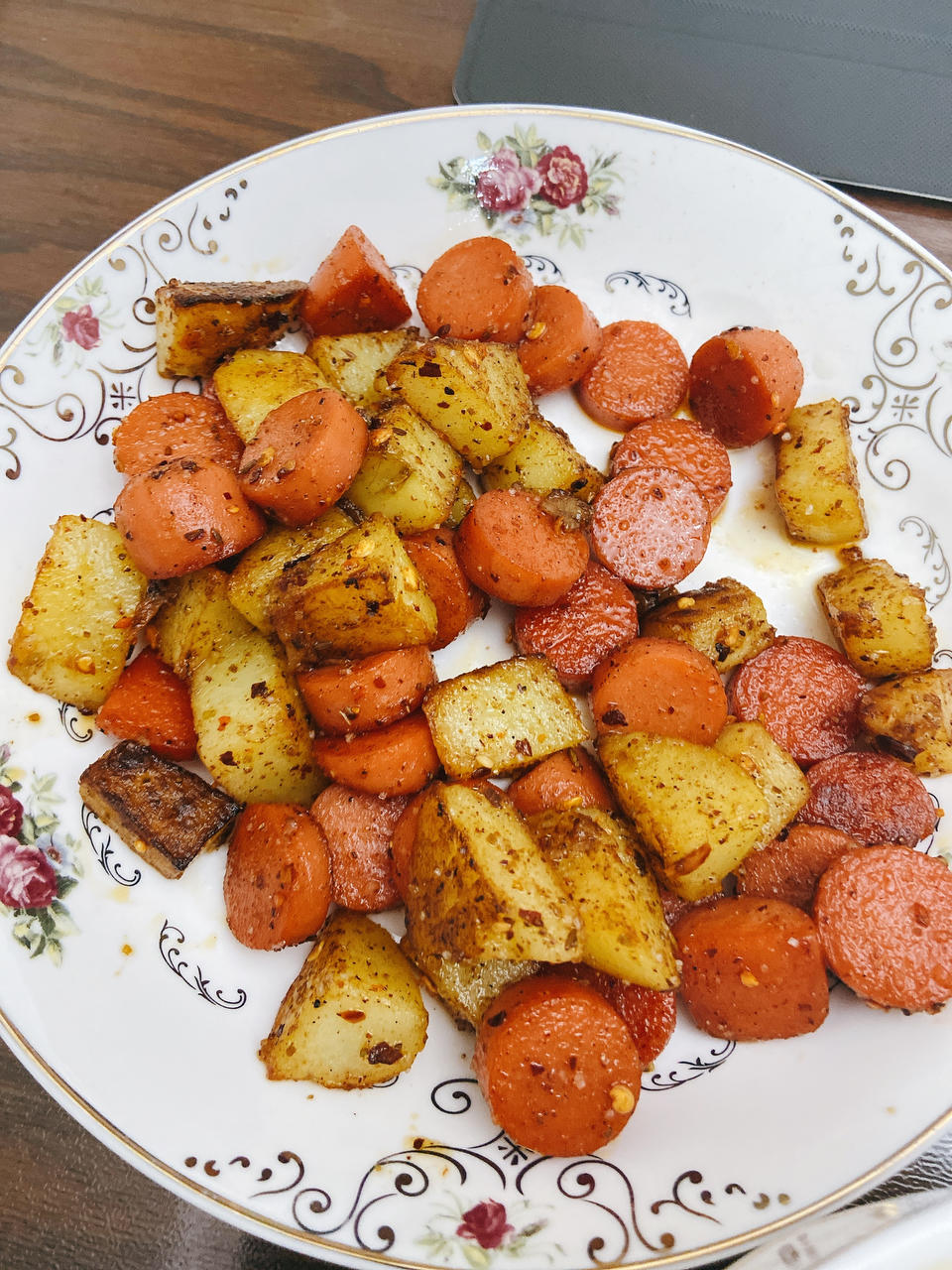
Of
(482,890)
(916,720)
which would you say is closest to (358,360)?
(482,890)

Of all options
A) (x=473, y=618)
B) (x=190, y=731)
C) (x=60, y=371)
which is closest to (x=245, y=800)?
(x=190, y=731)

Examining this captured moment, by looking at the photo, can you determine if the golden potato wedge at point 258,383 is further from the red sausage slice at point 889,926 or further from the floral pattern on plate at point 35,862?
the red sausage slice at point 889,926

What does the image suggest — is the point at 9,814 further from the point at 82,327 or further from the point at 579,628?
the point at 579,628

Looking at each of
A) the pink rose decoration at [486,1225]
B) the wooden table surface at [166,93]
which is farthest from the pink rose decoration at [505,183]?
the pink rose decoration at [486,1225]

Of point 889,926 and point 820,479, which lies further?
point 820,479

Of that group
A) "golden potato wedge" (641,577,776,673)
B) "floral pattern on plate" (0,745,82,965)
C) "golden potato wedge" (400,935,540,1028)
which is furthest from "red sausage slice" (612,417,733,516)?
"floral pattern on plate" (0,745,82,965)

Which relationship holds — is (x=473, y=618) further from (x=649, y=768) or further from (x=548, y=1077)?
(x=548, y=1077)
